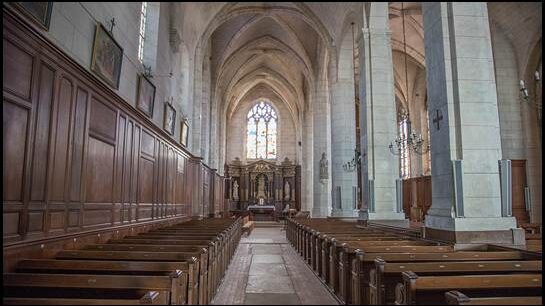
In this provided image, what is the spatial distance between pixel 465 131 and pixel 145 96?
6.56 metres

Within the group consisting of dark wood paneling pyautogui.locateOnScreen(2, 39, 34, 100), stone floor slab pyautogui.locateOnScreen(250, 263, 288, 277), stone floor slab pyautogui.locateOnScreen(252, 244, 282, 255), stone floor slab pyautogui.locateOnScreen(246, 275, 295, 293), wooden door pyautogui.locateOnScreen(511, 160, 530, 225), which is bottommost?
stone floor slab pyautogui.locateOnScreen(252, 244, 282, 255)

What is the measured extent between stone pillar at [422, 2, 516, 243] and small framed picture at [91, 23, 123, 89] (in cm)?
552

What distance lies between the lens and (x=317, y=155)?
20.8 m

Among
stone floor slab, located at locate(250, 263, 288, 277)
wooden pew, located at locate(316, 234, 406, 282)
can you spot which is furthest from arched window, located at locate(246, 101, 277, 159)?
wooden pew, located at locate(316, 234, 406, 282)

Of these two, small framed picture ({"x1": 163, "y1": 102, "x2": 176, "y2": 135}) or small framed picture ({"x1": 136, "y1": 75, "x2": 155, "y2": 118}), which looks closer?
small framed picture ({"x1": 136, "y1": 75, "x2": 155, "y2": 118})

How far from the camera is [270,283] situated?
6336mm

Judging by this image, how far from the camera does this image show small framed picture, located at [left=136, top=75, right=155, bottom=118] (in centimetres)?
809

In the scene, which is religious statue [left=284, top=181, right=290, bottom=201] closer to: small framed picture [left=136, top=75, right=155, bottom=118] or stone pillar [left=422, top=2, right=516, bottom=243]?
small framed picture [left=136, top=75, right=155, bottom=118]

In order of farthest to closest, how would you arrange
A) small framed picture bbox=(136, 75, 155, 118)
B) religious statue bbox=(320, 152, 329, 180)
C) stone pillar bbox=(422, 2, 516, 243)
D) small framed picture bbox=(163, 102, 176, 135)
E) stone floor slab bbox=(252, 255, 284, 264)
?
religious statue bbox=(320, 152, 329, 180) → small framed picture bbox=(163, 102, 176, 135) → stone floor slab bbox=(252, 255, 284, 264) → small framed picture bbox=(136, 75, 155, 118) → stone pillar bbox=(422, 2, 516, 243)

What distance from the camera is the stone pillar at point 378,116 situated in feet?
34.5

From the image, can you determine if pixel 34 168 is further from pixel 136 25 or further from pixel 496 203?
pixel 496 203

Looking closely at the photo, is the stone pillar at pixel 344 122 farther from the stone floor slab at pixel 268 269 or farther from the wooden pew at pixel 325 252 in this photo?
the wooden pew at pixel 325 252

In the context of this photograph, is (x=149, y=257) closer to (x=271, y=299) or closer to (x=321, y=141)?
(x=271, y=299)

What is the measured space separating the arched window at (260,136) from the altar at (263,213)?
19.1ft
